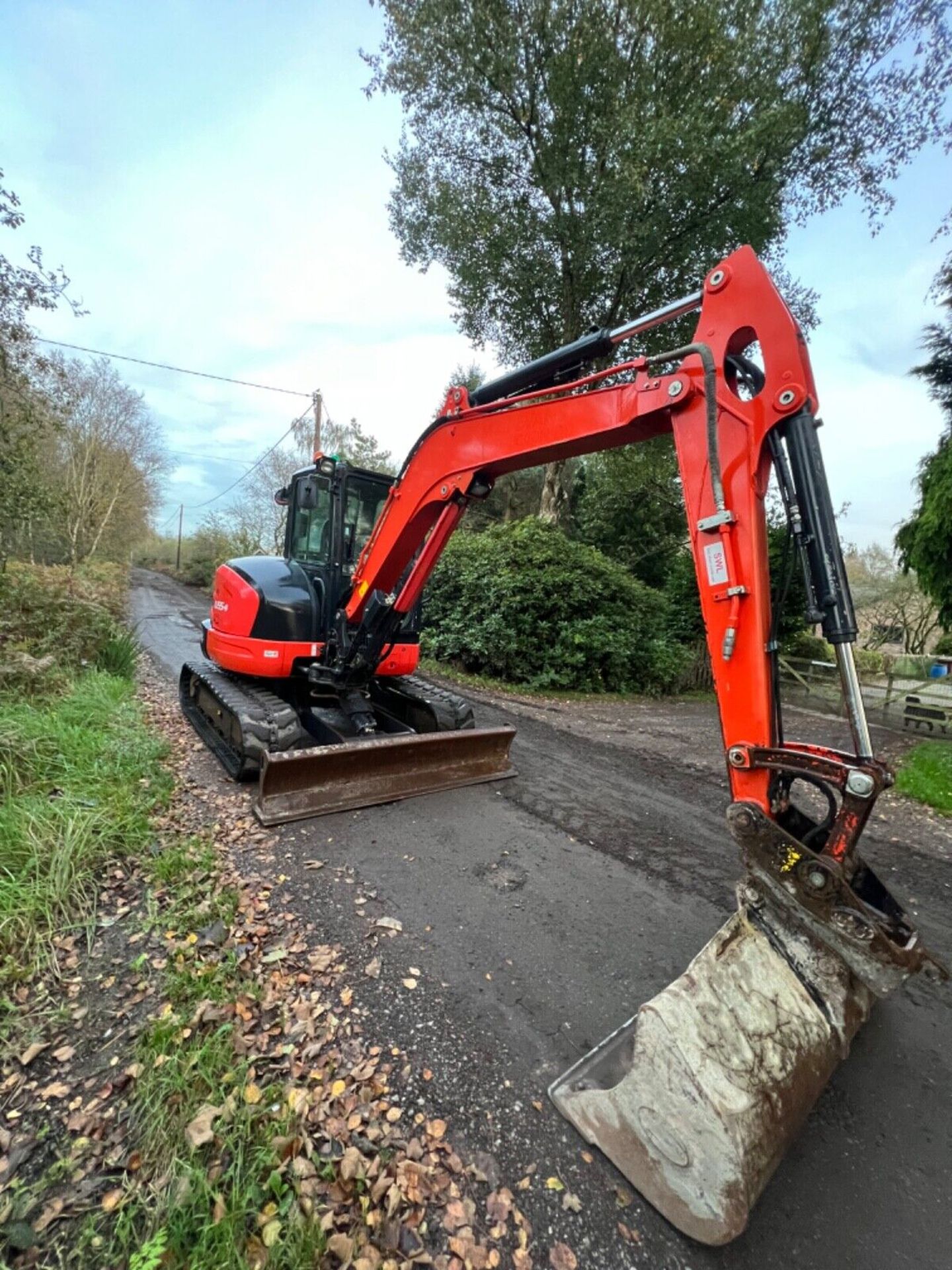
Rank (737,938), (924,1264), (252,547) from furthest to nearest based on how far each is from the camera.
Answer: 1. (252,547)
2. (737,938)
3. (924,1264)

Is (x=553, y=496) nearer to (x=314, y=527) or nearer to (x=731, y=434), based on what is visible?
(x=314, y=527)

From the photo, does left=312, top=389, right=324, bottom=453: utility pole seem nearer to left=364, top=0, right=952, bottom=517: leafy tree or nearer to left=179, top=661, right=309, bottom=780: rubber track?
left=364, top=0, right=952, bottom=517: leafy tree

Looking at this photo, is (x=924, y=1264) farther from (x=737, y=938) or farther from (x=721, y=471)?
(x=721, y=471)

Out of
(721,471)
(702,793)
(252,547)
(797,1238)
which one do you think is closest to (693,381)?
(721,471)

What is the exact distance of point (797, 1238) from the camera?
160 cm

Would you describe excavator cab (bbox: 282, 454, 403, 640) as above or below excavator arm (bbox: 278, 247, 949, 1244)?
above

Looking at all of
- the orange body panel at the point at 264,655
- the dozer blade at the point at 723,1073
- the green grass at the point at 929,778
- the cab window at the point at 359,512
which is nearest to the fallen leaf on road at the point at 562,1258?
the dozer blade at the point at 723,1073

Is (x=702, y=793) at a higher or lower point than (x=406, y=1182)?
higher

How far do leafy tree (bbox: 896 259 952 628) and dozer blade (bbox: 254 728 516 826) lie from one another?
7042mm

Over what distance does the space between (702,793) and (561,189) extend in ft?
40.7

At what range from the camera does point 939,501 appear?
301 inches

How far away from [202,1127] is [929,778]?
6898 millimetres

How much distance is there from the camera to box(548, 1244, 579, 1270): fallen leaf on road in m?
1.51

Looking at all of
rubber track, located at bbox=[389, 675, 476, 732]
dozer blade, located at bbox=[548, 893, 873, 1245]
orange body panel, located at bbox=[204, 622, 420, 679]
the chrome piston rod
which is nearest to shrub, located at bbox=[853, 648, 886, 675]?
rubber track, located at bbox=[389, 675, 476, 732]
